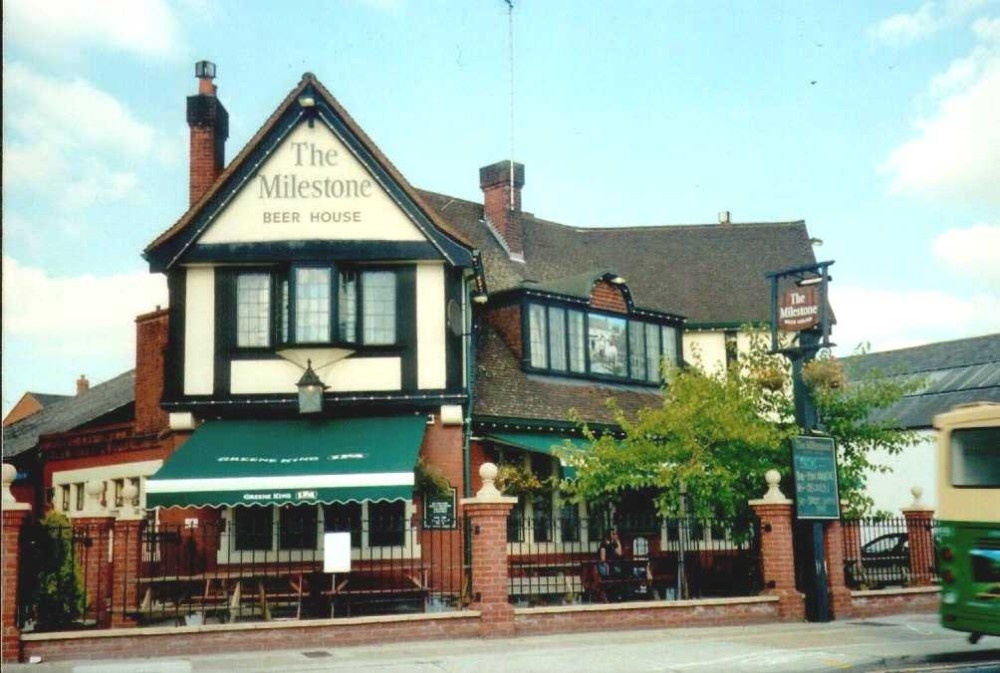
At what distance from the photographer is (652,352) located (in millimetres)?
28953

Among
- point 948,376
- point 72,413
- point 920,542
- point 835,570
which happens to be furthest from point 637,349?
point 72,413

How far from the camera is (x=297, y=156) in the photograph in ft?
74.9

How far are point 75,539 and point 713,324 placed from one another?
19.8 m

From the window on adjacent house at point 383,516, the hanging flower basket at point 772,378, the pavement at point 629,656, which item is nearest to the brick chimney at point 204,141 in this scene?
the window on adjacent house at point 383,516

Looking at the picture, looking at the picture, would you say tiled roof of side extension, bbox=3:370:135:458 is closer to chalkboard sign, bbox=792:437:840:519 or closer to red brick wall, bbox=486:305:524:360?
red brick wall, bbox=486:305:524:360

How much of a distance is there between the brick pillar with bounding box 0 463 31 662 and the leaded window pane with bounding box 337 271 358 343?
827cm

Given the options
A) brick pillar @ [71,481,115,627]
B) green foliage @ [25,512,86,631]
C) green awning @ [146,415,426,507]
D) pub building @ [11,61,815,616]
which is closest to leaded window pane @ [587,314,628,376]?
pub building @ [11,61,815,616]

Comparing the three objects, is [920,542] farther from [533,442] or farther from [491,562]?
[491,562]

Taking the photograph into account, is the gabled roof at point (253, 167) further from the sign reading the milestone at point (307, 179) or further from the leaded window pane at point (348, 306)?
the leaded window pane at point (348, 306)

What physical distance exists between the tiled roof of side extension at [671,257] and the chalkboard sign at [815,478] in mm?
11228

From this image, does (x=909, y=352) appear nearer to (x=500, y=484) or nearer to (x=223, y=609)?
(x=500, y=484)

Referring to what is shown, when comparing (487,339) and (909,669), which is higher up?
(487,339)

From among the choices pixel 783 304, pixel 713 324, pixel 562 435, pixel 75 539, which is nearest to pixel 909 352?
pixel 713 324

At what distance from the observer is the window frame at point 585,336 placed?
26.3m
